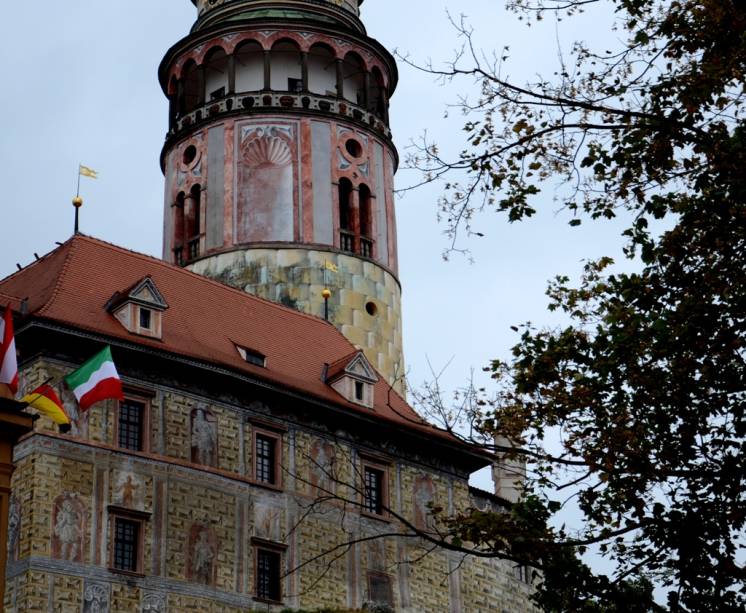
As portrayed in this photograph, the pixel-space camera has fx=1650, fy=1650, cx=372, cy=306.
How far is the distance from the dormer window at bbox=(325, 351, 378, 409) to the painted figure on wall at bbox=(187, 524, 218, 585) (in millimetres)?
5617

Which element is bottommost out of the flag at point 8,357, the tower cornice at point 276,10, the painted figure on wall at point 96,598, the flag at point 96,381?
the painted figure on wall at point 96,598

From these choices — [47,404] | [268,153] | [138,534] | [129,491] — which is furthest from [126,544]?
[268,153]

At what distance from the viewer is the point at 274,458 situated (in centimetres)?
3516

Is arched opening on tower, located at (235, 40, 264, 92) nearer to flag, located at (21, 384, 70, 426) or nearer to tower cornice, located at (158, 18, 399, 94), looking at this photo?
tower cornice, located at (158, 18, 399, 94)

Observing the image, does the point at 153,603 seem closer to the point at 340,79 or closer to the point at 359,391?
the point at 359,391

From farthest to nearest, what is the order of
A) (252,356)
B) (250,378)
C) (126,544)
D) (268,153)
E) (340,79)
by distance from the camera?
(340,79)
(268,153)
(252,356)
(250,378)
(126,544)

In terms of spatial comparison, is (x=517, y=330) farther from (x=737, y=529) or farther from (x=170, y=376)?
(x=170, y=376)

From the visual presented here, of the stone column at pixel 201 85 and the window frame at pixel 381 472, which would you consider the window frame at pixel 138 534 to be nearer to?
the window frame at pixel 381 472

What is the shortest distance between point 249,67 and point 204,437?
17.3 meters

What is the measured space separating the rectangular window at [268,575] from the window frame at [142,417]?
3.34 metres

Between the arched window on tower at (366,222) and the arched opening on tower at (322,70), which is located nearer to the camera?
the arched window on tower at (366,222)

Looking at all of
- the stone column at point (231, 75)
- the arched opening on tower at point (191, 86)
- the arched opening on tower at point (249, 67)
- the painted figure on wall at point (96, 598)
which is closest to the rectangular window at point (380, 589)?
the painted figure on wall at point (96, 598)

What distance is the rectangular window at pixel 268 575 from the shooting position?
3366 cm

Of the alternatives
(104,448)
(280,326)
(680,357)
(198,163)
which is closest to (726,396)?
(680,357)
